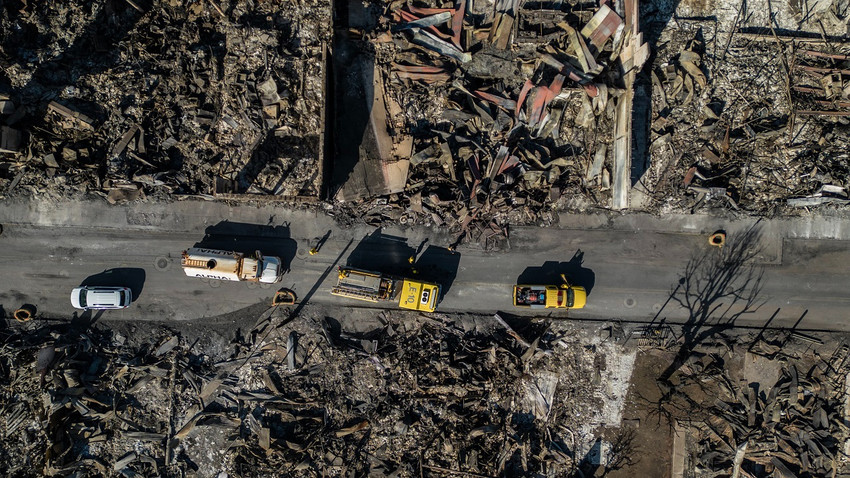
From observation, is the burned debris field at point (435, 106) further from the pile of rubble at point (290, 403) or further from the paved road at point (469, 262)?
the pile of rubble at point (290, 403)

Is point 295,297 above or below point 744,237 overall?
below

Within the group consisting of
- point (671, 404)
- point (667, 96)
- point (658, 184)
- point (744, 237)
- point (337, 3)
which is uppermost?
point (337, 3)

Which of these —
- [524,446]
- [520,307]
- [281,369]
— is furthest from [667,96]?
[281,369]

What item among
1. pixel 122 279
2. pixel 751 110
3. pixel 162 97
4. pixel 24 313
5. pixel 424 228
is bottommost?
pixel 24 313

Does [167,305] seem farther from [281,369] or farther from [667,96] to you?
[667,96]

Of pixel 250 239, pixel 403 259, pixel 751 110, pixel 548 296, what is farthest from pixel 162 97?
pixel 751 110

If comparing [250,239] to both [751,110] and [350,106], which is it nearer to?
[350,106]

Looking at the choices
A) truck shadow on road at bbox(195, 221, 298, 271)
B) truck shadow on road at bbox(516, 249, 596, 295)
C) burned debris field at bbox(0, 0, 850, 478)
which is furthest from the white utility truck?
truck shadow on road at bbox(516, 249, 596, 295)
